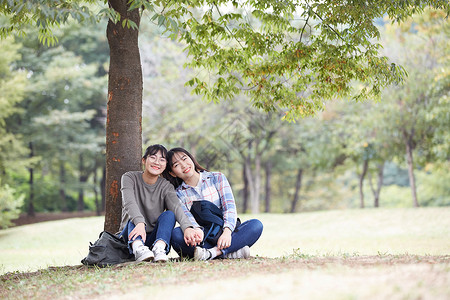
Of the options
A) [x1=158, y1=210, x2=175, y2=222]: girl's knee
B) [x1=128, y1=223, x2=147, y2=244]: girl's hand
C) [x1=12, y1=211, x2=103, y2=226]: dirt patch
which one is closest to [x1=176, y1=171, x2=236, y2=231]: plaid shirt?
[x1=158, y1=210, x2=175, y2=222]: girl's knee

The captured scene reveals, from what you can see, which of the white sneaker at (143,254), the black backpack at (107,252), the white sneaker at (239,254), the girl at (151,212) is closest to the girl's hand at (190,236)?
the girl at (151,212)

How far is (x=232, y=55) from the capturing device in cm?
724

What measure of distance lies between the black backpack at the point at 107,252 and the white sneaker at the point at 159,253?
0.49 metres

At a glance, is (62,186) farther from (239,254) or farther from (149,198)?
(239,254)

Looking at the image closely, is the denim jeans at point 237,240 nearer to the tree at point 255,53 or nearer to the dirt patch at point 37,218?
the tree at point 255,53

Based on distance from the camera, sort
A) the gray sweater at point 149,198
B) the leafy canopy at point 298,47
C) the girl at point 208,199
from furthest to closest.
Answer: the leafy canopy at point 298,47 < the girl at point 208,199 < the gray sweater at point 149,198

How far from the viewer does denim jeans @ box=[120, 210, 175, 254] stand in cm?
523

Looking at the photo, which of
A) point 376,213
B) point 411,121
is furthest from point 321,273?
point 411,121

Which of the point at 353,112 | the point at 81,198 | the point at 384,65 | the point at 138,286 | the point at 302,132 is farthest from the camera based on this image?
the point at 81,198

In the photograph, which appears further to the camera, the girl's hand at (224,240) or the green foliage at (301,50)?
the green foliage at (301,50)

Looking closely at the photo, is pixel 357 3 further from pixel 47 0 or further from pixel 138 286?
pixel 138 286

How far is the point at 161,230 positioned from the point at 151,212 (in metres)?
0.37

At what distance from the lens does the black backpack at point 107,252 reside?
5387mm

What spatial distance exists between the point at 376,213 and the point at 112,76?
13.8 metres
